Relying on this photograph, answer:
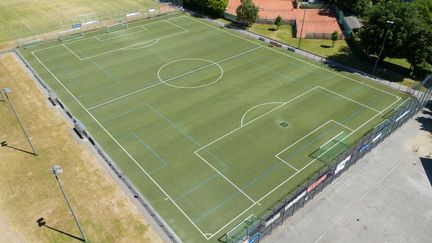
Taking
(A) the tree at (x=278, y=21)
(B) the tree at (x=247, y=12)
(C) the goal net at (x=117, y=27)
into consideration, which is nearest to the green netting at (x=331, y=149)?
(A) the tree at (x=278, y=21)

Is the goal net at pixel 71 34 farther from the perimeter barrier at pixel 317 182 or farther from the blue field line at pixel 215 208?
the perimeter barrier at pixel 317 182

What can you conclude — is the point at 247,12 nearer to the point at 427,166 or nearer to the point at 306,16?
the point at 306,16

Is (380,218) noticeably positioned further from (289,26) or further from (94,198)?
(289,26)

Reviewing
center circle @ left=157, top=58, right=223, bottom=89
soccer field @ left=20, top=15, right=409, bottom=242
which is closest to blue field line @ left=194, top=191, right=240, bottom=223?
soccer field @ left=20, top=15, right=409, bottom=242

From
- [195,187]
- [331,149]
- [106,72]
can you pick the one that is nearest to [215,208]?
[195,187]

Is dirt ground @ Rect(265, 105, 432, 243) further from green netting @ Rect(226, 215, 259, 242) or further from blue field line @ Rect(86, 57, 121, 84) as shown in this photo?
blue field line @ Rect(86, 57, 121, 84)

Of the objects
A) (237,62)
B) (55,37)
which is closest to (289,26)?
(237,62)
